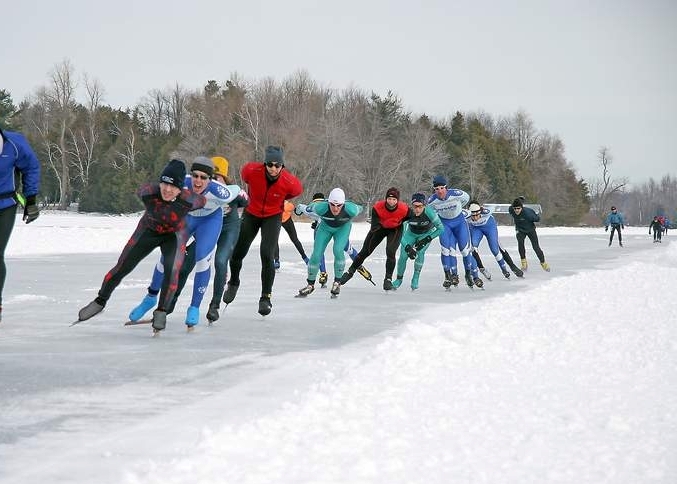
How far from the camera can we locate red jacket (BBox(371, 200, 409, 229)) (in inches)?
382

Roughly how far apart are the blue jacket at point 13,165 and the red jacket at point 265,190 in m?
1.75

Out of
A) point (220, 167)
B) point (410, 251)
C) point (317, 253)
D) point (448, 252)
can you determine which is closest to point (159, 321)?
point (220, 167)

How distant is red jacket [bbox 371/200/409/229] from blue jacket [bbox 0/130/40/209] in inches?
→ 180

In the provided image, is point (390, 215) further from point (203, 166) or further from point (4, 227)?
point (4, 227)

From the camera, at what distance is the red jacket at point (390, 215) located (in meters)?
9.70

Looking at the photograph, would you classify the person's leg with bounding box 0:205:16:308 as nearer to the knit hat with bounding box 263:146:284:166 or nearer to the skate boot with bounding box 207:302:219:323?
the skate boot with bounding box 207:302:219:323

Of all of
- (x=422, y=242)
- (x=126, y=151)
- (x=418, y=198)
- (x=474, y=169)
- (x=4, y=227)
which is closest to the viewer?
(x=4, y=227)

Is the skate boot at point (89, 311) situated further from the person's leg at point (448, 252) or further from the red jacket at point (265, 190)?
the person's leg at point (448, 252)

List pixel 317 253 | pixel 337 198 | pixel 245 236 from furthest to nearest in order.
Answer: pixel 317 253 → pixel 337 198 → pixel 245 236

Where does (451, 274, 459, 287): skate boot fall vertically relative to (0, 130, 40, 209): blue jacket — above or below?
below

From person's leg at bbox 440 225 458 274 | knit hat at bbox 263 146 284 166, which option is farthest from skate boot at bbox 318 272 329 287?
knit hat at bbox 263 146 284 166

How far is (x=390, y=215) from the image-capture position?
9.70 m

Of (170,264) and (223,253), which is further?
(223,253)

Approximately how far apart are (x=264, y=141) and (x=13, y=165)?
1697 inches
